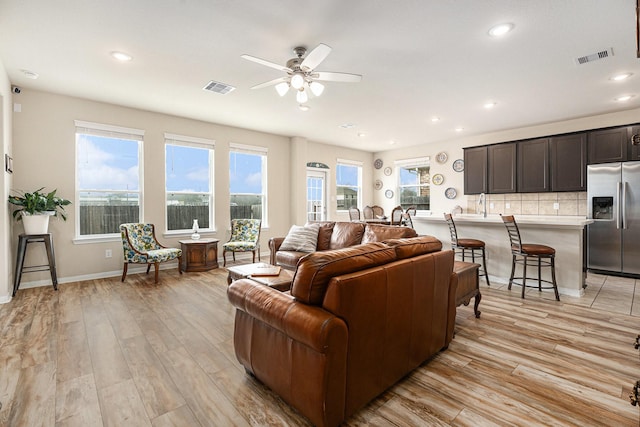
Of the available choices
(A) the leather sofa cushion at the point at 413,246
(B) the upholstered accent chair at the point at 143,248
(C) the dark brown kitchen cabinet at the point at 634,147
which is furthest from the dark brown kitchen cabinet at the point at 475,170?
(B) the upholstered accent chair at the point at 143,248

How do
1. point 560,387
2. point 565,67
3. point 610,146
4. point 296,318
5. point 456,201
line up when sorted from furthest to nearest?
point 456,201 → point 610,146 → point 565,67 → point 560,387 → point 296,318

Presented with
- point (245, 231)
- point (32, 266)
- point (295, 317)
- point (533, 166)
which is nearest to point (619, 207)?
point (533, 166)

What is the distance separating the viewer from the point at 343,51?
321cm

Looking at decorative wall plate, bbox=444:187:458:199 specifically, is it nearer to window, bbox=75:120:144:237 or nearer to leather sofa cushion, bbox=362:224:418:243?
leather sofa cushion, bbox=362:224:418:243

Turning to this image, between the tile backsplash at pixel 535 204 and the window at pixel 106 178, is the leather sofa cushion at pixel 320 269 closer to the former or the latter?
the window at pixel 106 178

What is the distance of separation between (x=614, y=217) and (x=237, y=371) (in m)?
6.26

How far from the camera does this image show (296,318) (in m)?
1.50

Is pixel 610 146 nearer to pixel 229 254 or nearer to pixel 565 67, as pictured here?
pixel 565 67

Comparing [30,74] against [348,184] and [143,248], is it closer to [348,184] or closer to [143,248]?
[143,248]

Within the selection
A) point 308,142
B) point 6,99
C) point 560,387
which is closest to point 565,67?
point 560,387

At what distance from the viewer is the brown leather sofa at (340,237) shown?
12.6 feet

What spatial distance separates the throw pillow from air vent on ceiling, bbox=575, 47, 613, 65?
12.3 ft

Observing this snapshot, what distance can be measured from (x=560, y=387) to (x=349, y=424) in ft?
4.74

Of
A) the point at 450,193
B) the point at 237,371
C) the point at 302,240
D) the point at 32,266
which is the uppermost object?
the point at 450,193
